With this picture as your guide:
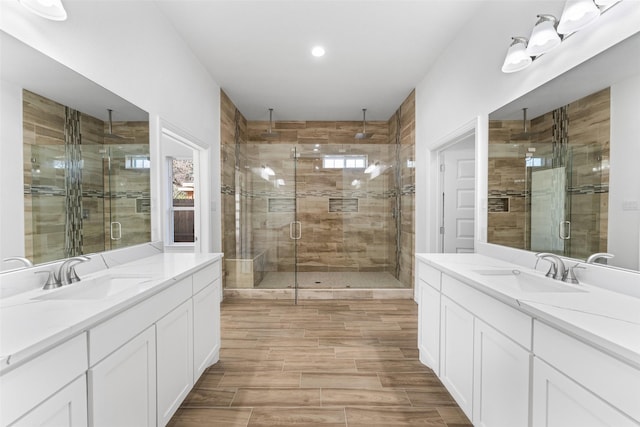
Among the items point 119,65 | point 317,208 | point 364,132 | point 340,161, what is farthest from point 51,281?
point 364,132

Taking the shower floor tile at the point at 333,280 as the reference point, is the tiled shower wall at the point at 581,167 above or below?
above

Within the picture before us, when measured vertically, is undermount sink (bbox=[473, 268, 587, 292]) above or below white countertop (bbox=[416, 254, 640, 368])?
below

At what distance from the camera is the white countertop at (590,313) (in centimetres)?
80

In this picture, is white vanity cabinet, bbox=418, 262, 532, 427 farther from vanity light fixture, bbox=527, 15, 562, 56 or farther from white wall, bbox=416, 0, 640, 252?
vanity light fixture, bbox=527, 15, 562, 56

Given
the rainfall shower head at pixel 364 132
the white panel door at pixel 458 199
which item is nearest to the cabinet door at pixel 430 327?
the white panel door at pixel 458 199

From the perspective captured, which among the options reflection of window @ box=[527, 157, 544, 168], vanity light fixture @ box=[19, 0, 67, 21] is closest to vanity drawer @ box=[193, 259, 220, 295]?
vanity light fixture @ box=[19, 0, 67, 21]

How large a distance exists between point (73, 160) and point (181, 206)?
4086 mm

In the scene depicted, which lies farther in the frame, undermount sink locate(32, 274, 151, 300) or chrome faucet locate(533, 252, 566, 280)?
chrome faucet locate(533, 252, 566, 280)

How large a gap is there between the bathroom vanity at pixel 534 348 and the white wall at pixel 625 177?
205 millimetres

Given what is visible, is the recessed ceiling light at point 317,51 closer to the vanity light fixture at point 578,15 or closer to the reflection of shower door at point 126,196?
the reflection of shower door at point 126,196

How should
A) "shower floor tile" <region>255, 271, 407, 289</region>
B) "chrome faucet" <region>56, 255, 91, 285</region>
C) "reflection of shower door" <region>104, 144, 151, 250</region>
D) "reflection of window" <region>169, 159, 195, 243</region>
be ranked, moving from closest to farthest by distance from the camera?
"chrome faucet" <region>56, 255, 91, 285</region> < "reflection of shower door" <region>104, 144, 151, 250</region> < "shower floor tile" <region>255, 271, 407, 289</region> < "reflection of window" <region>169, 159, 195, 243</region>

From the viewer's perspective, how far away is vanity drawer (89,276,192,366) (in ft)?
3.37

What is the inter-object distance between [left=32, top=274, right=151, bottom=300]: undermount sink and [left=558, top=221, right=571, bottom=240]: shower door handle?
2.15 meters

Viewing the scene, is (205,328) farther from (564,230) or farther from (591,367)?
(564,230)
